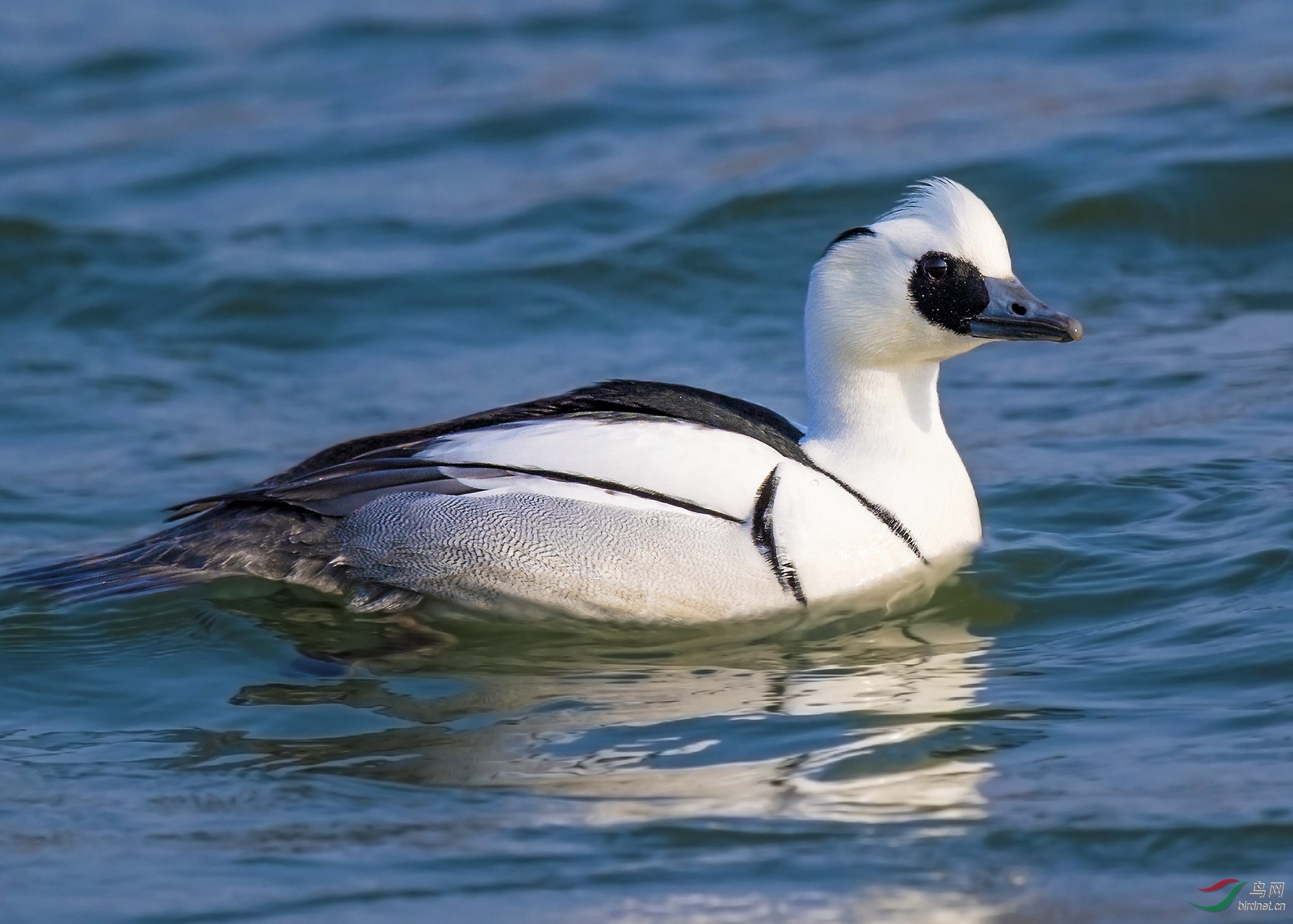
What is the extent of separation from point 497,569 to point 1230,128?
23.7 feet

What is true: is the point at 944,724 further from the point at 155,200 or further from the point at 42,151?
the point at 42,151

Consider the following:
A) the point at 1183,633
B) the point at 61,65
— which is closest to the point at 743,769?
the point at 1183,633

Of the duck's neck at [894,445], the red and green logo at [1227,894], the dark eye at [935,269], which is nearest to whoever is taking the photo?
the red and green logo at [1227,894]

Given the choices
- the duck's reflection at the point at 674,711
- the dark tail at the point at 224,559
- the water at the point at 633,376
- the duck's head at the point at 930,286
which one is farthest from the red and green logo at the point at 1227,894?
the dark tail at the point at 224,559

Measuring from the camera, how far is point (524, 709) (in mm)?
5457

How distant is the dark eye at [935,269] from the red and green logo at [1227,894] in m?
2.39

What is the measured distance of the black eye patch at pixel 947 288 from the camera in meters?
6.02

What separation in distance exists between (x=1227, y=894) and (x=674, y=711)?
1.70m

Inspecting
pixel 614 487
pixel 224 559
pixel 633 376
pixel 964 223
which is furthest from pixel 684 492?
pixel 633 376

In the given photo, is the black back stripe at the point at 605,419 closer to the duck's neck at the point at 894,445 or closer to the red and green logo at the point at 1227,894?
the duck's neck at the point at 894,445

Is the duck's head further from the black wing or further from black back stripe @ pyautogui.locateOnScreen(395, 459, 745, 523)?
black back stripe @ pyautogui.locateOnScreen(395, 459, 745, 523)

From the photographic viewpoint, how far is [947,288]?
19.7ft

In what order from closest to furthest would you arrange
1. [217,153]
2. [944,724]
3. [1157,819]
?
[1157,819]
[944,724]
[217,153]

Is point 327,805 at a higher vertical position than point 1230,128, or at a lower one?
lower
